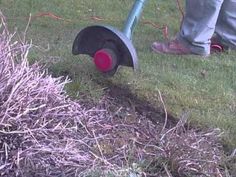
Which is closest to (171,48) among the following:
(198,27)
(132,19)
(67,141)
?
(198,27)

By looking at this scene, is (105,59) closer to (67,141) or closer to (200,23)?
(67,141)

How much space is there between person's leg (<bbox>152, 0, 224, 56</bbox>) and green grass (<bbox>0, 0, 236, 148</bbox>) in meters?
0.11

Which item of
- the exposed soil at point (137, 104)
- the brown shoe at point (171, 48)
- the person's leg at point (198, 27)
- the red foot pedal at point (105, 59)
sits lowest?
the brown shoe at point (171, 48)

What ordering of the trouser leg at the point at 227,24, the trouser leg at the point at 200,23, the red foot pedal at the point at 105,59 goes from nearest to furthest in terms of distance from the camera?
the red foot pedal at the point at 105,59 < the trouser leg at the point at 200,23 < the trouser leg at the point at 227,24

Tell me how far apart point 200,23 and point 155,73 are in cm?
85

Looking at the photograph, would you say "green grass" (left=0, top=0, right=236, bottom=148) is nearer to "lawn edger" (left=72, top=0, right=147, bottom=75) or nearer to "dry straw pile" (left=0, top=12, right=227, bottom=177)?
"lawn edger" (left=72, top=0, right=147, bottom=75)

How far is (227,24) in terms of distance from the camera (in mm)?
5918

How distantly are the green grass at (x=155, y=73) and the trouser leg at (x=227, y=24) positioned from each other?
20 cm

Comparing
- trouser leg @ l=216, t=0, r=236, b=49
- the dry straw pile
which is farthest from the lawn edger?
trouser leg @ l=216, t=0, r=236, b=49

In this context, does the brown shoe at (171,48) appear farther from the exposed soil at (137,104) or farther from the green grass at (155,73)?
the exposed soil at (137,104)

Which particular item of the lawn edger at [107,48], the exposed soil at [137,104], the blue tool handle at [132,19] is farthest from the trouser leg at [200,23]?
the exposed soil at [137,104]

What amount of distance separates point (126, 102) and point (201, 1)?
4.72 ft

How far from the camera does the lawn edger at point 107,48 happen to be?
170 inches

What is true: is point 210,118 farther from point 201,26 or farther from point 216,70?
point 201,26
